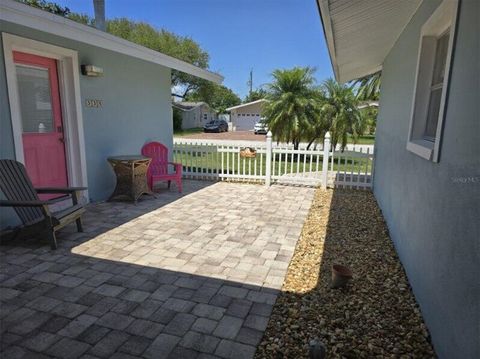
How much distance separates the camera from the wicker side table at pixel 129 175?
5.63m

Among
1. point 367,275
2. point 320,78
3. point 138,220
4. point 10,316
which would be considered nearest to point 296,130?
point 320,78

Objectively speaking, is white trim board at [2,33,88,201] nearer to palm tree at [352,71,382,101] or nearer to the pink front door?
the pink front door

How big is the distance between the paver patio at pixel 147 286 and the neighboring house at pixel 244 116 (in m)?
Answer: 40.8

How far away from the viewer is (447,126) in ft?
7.32

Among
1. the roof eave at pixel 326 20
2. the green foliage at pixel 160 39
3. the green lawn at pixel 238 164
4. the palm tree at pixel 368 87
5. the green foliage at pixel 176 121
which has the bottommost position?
the green lawn at pixel 238 164

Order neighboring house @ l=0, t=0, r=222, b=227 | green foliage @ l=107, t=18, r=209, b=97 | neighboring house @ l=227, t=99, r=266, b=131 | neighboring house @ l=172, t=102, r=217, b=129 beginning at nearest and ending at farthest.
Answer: neighboring house @ l=0, t=0, r=222, b=227
green foliage @ l=107, t=18, r=209, b=97
neighboring house @ l=172, t=102, r=217, b=129
neighboring house @ l=227, t=99, r=266, b=131

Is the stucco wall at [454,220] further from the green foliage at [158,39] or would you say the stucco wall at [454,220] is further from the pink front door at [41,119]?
the green foliage at [158,39]

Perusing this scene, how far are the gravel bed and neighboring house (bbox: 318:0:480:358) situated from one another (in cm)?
17

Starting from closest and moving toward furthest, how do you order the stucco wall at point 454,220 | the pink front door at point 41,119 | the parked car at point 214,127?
1. the stucco wall at point 454,220
2. the pink front door at point 41,119
3. the parked car at point 214,127

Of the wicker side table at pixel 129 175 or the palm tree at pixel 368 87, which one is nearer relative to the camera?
the wicker side table at pixel 129 175

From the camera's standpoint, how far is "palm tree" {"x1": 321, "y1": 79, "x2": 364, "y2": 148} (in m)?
12.6

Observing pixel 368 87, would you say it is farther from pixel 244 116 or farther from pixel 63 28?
pixel 244 116

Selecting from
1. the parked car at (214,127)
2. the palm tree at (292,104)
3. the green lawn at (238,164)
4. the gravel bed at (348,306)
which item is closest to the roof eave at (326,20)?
the gravel bed at (348,306)

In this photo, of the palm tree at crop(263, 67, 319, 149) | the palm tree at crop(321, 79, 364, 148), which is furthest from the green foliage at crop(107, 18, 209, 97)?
the palm tree at crop(321, 79, 364, 148)
